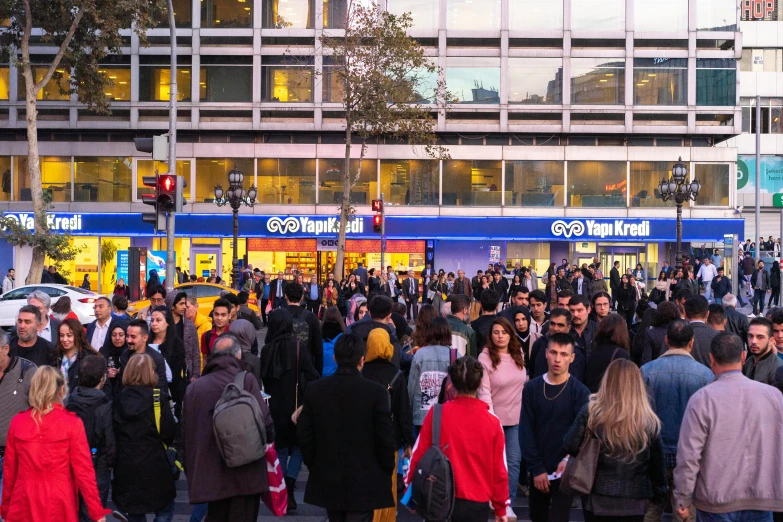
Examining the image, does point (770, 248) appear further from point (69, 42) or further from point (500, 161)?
point (69, 42)

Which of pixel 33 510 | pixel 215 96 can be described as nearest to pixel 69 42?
pixel 215 96

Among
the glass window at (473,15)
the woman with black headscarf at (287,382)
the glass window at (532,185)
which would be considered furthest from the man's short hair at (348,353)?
the glass window at (473,15)

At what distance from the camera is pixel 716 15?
45.4 meters

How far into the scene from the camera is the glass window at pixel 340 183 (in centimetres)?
4541

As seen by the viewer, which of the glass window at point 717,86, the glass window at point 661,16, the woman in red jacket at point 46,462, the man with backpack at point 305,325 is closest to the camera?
the woman in red jacket at point 46,462

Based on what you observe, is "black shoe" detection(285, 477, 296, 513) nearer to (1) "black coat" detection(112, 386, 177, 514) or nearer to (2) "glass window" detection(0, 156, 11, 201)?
(1) "black coat" detection(112, 386, 177, 514)

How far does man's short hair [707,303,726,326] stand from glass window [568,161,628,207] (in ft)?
119

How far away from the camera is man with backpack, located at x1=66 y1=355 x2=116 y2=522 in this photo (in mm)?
6617

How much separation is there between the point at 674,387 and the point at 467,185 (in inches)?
1522

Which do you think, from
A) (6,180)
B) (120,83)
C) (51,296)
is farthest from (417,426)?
(6,180)

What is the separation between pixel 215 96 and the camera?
Answer: 45031mm

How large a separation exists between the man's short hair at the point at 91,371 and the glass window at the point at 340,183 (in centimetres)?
3869

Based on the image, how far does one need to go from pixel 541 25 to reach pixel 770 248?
1547cm

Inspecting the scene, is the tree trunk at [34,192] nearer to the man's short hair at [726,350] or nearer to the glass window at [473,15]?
the glass window at [473,15]
